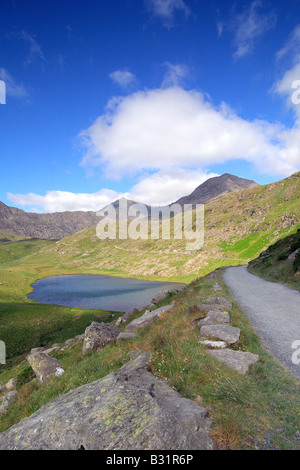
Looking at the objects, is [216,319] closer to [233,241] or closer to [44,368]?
[44,368]

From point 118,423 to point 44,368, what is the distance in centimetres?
1472

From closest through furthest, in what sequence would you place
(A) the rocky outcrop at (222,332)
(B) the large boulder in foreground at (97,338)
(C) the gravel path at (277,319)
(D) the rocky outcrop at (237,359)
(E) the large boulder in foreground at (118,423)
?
1. (E) the large boulder in foreground at (118,423)
2. (D) the rocky outcrop at (237,359)
3. (A) the rocky outcrop at (222,332)
4. (C) the gravel path at (277,319)
5. (B) the large boulder in foreground at (97,338)

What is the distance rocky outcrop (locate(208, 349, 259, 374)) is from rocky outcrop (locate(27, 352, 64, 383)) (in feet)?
38.9

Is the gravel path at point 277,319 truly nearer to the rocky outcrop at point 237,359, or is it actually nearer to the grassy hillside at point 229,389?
the grassy hillside at point 229,389

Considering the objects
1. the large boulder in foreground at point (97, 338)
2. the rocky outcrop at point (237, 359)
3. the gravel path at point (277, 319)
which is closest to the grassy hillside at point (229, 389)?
the rocky outcrop at point (237, 359)

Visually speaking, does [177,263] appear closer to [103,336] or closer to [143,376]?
[103,336]

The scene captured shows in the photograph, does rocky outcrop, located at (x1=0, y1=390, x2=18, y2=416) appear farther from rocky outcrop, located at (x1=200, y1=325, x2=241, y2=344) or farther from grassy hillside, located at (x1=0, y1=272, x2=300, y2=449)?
rocky outcrop, located at (x1=200, y1=325, x2=241, y2=344)

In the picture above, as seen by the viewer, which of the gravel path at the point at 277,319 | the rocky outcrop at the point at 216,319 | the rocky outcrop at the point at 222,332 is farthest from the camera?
the rocky outcrop at the point at 216,319

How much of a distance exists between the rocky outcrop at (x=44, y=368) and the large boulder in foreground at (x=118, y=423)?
11041 mm

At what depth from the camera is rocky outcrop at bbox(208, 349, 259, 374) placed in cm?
787

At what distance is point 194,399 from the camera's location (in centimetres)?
624

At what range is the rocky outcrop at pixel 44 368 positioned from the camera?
1566 centimetres

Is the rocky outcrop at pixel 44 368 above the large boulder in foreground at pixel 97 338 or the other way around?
the other way around

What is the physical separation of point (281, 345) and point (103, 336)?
12878 millimetres
